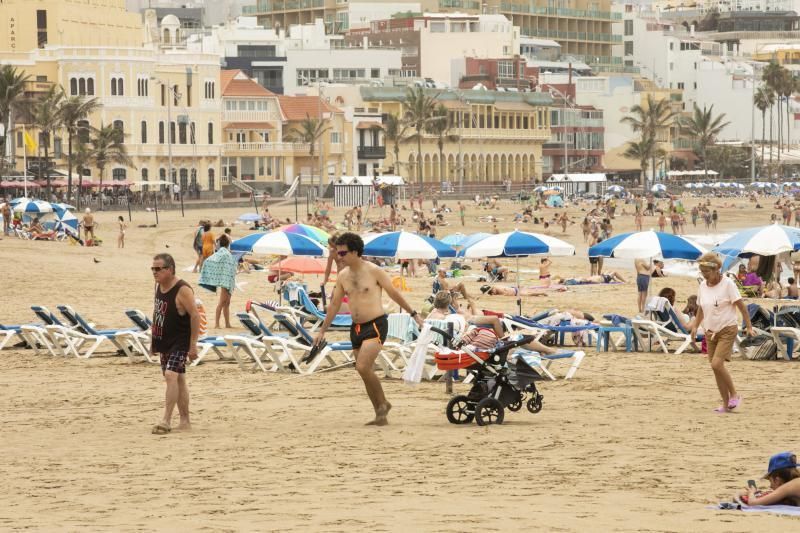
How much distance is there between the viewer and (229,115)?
85.5 meters

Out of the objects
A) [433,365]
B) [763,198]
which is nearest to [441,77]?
[763,198]

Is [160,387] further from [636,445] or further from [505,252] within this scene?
[505,252]

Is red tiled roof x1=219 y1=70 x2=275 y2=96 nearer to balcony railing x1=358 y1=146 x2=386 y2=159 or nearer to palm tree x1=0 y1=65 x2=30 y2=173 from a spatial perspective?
balcony railing x1=358 y1=146 x2=386 y2=159

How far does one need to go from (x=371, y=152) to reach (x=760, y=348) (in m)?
76.3

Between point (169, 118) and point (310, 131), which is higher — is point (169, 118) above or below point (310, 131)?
above

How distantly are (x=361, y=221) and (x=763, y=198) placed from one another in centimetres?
4358

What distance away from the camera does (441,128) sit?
95.2 meters

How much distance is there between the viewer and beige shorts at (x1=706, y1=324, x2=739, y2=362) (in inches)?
476

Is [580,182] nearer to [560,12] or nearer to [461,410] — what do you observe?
[560,12]

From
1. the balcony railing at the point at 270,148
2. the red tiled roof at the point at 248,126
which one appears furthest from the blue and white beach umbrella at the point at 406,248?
the red tiled roof at the point at 248,126

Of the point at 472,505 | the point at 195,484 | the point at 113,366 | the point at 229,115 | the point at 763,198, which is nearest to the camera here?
the point at 472,505

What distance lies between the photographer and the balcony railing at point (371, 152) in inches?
3617

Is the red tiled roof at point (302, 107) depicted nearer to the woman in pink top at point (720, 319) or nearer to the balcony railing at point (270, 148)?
the balcony railing at point (270, 148)

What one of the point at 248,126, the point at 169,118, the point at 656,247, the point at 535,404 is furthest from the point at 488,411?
the point at 248,126
